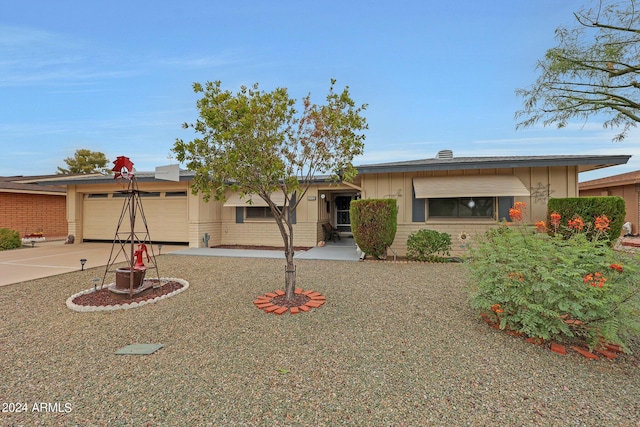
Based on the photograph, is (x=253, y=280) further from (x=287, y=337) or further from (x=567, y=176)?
(x=567, y=176)

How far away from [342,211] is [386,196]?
575cm

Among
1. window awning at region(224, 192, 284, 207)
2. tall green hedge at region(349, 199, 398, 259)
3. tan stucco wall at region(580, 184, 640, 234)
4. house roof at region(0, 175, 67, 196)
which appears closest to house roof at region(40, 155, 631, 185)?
tall green hedge at region(349, 199, 398, 259)

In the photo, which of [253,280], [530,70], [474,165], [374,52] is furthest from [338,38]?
[253,280]

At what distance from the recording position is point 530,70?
1155 centimetres

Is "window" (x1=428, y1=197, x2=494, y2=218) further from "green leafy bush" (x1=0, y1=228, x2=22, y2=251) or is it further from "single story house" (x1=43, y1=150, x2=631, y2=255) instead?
Answer: "green leafy bush" (x1=0, y1=228, x2=22, y2=251)

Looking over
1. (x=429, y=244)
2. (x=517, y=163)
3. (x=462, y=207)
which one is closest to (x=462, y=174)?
(x=462, y=207)

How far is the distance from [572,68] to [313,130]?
1204 centimetres

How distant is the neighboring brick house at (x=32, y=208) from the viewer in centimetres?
1491

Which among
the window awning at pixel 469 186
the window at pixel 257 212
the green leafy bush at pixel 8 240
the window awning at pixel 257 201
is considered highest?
the window awning at pixel 469 186

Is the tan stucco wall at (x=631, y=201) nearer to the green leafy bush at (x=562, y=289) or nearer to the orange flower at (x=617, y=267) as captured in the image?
the green leafy bush at (x=562, y=289)

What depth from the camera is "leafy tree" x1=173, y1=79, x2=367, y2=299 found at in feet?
14.5

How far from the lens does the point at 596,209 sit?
777cm

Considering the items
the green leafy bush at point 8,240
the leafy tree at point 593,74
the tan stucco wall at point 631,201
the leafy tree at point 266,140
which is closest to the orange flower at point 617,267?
the leafy tree at point 266,140

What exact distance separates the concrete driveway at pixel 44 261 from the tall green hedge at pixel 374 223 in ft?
27.1
